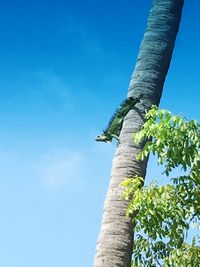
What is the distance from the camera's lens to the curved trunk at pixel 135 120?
4.54 metres

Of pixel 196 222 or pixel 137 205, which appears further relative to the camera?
pixel 196 222

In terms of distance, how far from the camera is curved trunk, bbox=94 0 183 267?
4535 millimetres

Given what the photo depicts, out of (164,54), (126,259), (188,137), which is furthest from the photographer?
(164,54)

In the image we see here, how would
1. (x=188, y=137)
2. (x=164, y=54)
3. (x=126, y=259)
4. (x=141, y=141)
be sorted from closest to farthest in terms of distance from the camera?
(x=126, y=259) < (x=188, y=137) < (x=141, y=141) < (x=164, y=54)

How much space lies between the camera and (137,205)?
463 cm

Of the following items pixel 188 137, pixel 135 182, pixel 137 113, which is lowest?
pixel 135 182

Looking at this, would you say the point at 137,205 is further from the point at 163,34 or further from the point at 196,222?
the point at 163,34

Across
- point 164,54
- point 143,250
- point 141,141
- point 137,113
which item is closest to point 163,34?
point 164,54

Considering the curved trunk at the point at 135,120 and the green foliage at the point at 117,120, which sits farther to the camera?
the green foliage at the point at 117,120

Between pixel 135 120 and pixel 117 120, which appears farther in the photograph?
pixel 117 120

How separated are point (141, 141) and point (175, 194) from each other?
2.28ft

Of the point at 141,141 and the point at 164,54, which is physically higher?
the point at 164,54

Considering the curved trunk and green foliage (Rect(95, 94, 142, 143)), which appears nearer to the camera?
the curved trunk

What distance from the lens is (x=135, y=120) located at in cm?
546
